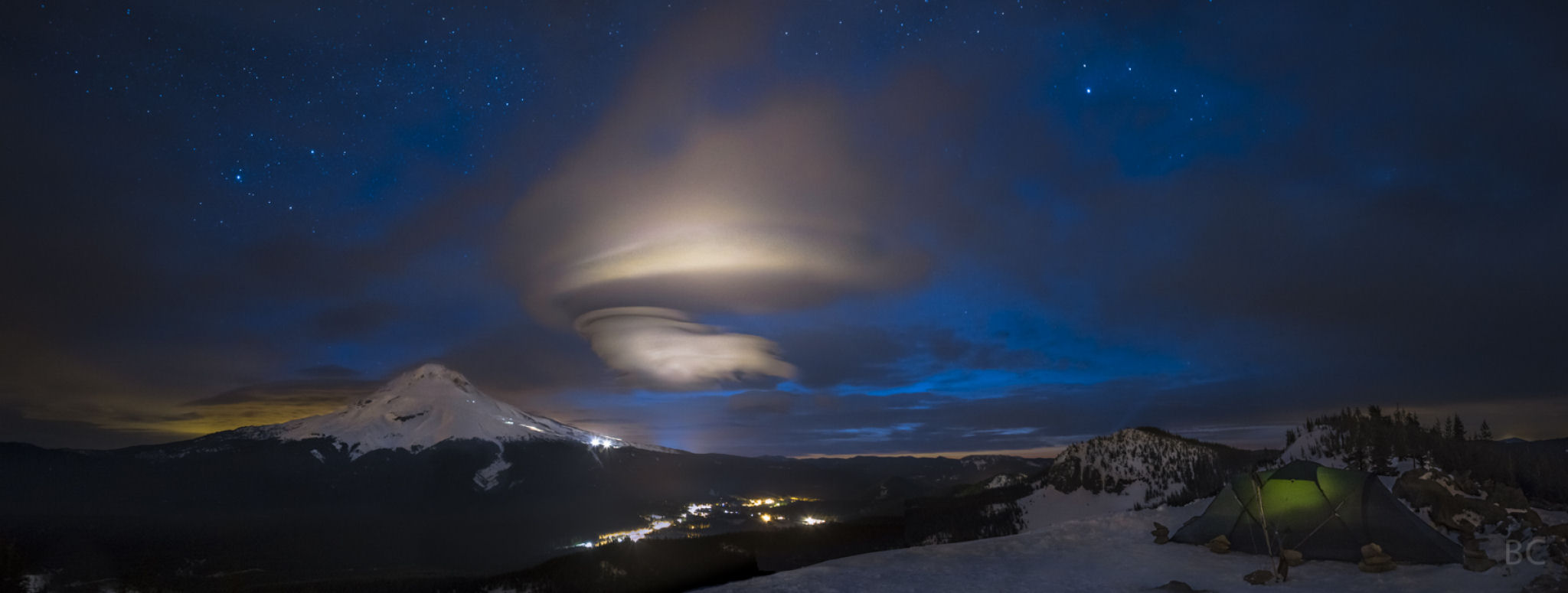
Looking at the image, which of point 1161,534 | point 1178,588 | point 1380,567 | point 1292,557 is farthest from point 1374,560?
point 1161,534

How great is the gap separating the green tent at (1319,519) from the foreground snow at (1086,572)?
612 millimetres

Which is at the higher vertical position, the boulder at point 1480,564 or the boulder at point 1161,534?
the boulder at point 1480,564

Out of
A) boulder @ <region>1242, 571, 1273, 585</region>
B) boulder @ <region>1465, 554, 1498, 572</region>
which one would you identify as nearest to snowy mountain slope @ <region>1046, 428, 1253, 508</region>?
boulder @ <region>1465, 554, 1498, 572</region>

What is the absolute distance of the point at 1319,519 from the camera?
77.0ft

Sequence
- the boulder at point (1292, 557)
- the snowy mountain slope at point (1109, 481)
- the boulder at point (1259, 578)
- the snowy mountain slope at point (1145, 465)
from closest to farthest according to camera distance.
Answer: the boulder at point (1259, 578)
the boulder at point (1292, 557)
the snowy mountain slope at point (1109, 481)
the snowy mountain slope at point (1145, 465)

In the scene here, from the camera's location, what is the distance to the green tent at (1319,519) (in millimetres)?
21656

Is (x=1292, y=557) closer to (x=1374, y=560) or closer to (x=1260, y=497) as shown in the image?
(x=1374, y=560)

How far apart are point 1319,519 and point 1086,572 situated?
8390mm

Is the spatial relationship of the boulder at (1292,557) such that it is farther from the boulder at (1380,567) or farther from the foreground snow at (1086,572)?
the boulder at (1380,567)

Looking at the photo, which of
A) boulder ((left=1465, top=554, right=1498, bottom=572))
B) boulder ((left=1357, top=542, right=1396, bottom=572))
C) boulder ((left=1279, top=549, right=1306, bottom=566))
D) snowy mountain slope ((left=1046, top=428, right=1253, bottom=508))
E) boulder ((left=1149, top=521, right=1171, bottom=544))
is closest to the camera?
boulder ((left=1465, top=554, right=1498, bottom=572))

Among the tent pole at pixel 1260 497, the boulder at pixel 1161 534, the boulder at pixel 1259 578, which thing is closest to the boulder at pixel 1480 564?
the tent pole at pixel 1260 497

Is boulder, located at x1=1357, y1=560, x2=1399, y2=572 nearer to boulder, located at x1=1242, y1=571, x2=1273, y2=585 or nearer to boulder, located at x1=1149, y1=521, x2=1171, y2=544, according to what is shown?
boulder, located at x1=1242, y1=571, x2=1273, y2=585

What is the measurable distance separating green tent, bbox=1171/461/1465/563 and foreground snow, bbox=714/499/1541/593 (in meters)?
0.61

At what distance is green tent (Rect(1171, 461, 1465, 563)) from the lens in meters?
21.7
